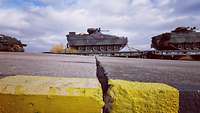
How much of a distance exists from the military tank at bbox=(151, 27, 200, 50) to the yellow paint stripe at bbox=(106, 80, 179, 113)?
38361mm

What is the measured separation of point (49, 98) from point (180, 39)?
39.3 metres

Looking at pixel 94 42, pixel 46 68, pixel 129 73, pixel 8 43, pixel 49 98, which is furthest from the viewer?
pixel 94 42

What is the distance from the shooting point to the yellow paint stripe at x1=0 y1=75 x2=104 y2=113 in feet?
3.72

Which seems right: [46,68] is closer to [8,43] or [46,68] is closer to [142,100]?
[142,100]

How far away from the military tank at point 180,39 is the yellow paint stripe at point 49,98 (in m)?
38.5

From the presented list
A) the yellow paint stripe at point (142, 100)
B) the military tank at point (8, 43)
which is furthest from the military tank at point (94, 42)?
→ the yellow paint stripe at point (142, 100)

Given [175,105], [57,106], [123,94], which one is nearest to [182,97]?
[175,105]

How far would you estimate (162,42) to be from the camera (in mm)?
40281

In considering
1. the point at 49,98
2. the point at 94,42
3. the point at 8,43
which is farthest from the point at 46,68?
the point at 94,42

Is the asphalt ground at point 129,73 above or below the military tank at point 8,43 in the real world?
below

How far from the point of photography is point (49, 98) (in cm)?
113

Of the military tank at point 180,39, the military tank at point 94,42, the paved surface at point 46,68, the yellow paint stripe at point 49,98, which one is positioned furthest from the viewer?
the military tank at point 94,42

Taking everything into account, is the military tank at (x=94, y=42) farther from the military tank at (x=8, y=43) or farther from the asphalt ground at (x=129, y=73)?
the asphalt ground at (x=129, y=73)

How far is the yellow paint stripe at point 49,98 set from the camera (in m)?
1.13
